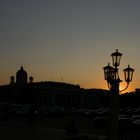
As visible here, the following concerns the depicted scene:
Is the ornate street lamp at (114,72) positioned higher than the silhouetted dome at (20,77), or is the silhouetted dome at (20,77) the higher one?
the silhouetted dome at (20,77)

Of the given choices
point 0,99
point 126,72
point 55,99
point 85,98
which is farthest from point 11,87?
point 126,72

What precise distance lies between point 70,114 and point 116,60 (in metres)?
47.2

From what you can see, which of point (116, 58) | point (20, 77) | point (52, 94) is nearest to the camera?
point (116, 58)

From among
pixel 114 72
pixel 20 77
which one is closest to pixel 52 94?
pixel 20 77

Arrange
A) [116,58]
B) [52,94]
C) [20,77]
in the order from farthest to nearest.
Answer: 1. [20,77]
2. [52,94]
3. [116,58]

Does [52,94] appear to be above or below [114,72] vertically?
above

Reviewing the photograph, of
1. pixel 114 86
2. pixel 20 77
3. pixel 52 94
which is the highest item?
pixel 20 77

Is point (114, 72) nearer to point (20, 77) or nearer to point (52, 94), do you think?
point (52, 94)

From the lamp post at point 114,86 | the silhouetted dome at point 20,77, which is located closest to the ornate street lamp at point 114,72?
the lamp post at point 114,86

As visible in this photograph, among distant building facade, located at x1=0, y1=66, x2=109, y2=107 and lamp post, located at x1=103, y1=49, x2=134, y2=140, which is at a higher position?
distant building facade, located at x1=0, y1=66, x2=109, y2=107

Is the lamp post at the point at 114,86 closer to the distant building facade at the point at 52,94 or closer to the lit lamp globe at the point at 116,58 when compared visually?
the lit lamp globe at the point at 116,58

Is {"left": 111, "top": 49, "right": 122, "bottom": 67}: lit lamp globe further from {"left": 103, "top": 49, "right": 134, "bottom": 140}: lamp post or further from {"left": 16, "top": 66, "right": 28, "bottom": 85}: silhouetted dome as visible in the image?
{"left": 16, "top": 66, "right": 28, "bottom": 85}: silhouetted dome

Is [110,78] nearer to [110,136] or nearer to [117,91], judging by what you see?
[117,91]

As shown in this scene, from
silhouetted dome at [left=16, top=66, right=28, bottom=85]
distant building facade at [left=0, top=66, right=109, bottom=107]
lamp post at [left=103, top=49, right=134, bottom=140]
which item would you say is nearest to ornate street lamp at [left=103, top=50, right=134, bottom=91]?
lamp post at [left=103, top=49, right=134, bottom=140]
